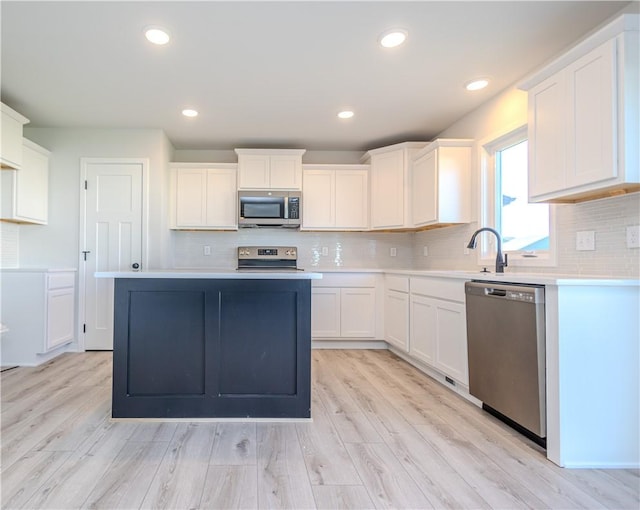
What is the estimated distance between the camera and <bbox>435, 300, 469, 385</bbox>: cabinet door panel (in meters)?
2.61

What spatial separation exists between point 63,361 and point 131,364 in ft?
6.40

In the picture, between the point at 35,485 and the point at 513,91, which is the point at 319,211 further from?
the point at 35,485

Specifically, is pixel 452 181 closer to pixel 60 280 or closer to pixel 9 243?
pixel 60 280

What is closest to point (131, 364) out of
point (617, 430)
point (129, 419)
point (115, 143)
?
point (129, 419)

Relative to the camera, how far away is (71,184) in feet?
13.3

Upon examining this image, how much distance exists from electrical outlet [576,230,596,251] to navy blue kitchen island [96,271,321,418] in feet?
5.55

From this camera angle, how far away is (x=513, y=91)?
298 centimetres

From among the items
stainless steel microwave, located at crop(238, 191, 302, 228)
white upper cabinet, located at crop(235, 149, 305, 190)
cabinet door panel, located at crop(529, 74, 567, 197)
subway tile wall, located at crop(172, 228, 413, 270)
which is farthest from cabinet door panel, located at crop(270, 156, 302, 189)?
cabinet door panel, located at crop(529, 74, 567, 197)

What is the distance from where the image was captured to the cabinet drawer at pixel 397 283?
3.64m

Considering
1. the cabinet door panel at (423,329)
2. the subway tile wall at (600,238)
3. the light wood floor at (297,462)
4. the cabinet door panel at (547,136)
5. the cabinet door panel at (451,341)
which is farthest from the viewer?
the cabinet door panel at (423,329)

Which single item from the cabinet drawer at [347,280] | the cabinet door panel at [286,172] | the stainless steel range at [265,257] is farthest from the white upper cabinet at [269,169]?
the cabinet drawer at [347,280]

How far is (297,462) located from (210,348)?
836mm

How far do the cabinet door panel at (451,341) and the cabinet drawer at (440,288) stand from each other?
57 millimetres

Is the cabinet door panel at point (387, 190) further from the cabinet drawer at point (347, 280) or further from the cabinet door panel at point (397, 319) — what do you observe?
the cabinet door panel at point (397, 319)
